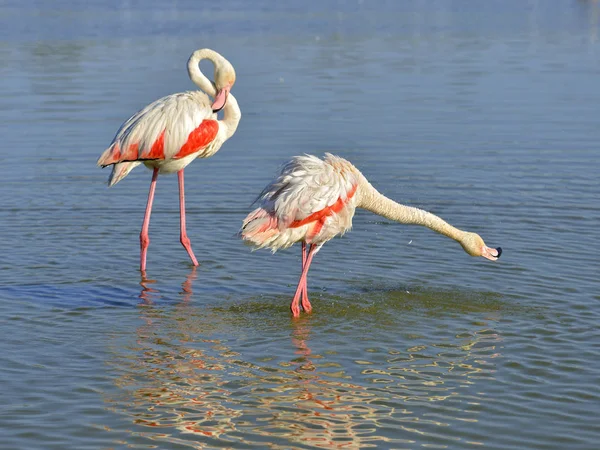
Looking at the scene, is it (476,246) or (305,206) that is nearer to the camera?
(305,206)

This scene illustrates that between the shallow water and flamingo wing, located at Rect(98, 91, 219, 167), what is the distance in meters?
1.05

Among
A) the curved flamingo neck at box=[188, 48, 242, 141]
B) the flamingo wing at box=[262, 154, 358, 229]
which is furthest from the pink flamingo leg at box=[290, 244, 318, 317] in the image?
the curved flamingo neck at box=[188, 48, 242, 141]

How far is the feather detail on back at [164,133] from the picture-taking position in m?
9.94

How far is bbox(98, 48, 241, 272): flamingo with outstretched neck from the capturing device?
995 centimetres

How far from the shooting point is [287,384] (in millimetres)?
6871

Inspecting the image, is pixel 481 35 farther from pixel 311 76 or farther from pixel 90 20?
pixel 90 20

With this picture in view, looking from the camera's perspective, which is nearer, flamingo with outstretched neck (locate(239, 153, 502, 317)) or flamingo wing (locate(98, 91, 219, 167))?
flamingo with outstretched neck (locate(239, 153, 502, 317))

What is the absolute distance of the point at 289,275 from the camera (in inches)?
378

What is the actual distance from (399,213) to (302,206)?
1.21 m

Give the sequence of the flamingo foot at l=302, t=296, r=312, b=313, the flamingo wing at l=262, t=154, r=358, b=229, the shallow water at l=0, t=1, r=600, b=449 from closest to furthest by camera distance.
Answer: the shallow water at l=0, t=1, r=600, b=449, the flamingo wing at l=262, t=154, r=358, b=229, the flamingo foot at l=302, t=296, r=312, b=313

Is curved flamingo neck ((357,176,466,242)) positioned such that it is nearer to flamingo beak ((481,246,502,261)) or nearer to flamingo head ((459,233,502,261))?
flamingo head ((459,233,502,261))

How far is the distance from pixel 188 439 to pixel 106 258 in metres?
4.46

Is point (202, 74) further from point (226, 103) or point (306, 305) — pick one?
point (306, 305)

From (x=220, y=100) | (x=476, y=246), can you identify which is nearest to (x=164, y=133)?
(x=220, y=100)
